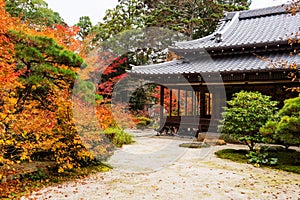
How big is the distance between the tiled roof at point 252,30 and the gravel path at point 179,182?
233 inches

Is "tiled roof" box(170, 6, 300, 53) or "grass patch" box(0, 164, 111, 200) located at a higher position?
"tiled roof" box(170, 6, 300, 53)

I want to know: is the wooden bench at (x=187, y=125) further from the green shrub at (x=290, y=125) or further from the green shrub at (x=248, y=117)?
the green shrub at (x=290, y=125)

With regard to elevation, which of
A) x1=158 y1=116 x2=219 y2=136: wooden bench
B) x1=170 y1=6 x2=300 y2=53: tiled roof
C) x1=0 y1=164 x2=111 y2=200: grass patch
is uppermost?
x1=170 y1=6 x2=300 y2=53: tiled roof

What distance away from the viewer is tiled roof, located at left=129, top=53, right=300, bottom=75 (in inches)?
381

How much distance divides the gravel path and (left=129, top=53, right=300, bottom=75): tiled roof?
3.95 metres

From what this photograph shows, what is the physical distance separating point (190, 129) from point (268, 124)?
20.1 ft

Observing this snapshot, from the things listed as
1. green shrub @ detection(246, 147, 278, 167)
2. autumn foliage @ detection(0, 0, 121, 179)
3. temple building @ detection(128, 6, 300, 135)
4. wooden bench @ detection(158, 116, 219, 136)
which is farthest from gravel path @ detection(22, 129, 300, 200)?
temple building @ detection(128, 6, 300, 135)

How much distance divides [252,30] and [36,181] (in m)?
11.4

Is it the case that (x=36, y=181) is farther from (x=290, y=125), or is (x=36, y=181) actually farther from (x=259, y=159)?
(x=290, y=125)

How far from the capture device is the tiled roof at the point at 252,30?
11050 millimetres

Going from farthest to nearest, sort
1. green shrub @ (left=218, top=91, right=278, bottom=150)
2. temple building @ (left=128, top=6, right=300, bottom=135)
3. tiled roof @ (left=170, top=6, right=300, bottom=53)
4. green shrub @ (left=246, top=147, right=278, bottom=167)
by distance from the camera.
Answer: tiled roof @ (left=170, top=6, right=300, bottom=53) → temple building @ (left=128, top=6, right=300, bottom=135) → green shrub @ (left=218, top=91, right=278, bottom=150) → green shrub @ (left=246, top=147, right=278, bottom=167)

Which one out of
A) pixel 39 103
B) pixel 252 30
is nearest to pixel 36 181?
pixel 39 103

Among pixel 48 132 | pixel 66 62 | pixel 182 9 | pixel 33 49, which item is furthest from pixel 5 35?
pixel 182 9

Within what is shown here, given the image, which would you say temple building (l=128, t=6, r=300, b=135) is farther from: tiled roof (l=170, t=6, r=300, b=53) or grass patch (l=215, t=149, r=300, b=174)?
grass patch (l=215, t=149, r=300, b=174)
